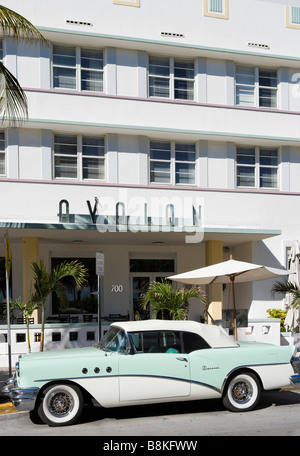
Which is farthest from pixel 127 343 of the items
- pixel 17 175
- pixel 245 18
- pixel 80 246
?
pixel 245 18

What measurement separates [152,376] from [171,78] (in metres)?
12.0

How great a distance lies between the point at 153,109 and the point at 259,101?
158 inches

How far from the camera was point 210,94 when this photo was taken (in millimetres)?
17500

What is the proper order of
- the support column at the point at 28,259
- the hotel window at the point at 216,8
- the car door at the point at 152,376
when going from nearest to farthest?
the car door at the point at 152,376 → the support column at the point at 28,259 → the hotel window at the point at 216,8

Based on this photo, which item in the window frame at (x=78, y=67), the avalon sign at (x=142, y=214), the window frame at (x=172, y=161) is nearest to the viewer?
the avalon sign at (x=142, y=214)

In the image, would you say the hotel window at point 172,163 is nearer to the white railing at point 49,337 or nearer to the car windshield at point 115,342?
the white railing at point 49,337

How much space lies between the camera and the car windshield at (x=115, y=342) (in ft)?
26.1

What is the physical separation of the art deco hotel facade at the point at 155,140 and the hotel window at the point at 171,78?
48 mm

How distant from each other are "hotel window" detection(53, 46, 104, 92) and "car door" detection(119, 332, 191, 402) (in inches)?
431

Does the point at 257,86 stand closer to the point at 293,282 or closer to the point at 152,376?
the point at 293,282

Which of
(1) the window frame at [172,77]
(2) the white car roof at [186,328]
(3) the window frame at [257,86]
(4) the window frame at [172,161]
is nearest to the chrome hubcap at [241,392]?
(2) the white car roof at [186,328]

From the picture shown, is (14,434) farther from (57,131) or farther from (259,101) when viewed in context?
(259,101)

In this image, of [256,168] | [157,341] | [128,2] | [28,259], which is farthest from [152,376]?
[128,2]

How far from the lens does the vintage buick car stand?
7.52 m
